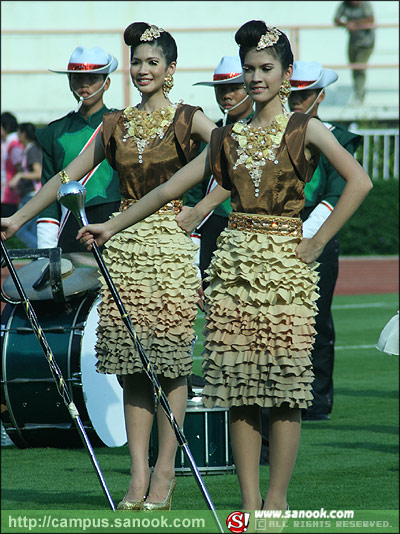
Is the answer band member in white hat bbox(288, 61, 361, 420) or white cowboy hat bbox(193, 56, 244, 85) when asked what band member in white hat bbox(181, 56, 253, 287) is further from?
band member in white hat bbox(288, 61, 361, 420)

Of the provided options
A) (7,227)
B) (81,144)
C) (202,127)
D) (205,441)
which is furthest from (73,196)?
(81,144)

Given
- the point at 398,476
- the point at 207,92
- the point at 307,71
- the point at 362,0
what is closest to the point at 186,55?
the point at 207,92

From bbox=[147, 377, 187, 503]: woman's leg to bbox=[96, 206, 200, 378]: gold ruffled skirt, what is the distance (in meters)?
0.11

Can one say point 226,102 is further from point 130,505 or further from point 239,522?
point 239,522

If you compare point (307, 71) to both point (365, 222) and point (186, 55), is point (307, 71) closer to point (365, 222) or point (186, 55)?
point (365, 222)

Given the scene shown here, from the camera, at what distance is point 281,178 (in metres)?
4.52

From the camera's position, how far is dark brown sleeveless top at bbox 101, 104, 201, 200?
5215 millimetres

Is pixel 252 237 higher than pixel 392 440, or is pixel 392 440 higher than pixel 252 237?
pixel 252 237

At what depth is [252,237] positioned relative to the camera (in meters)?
4.51

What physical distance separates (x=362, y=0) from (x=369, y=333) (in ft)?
41.7

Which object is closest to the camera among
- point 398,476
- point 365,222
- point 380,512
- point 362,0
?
point 380,512

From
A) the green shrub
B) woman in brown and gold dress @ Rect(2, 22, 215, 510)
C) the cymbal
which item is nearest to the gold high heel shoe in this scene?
woman in brown and gold dress @ Rect(2, 22, 215, 510)

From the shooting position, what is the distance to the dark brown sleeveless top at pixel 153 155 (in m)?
5.21

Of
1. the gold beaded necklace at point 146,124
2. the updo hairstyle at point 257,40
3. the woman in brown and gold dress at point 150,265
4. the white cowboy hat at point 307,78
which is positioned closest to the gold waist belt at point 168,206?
the woman in brown and gold dress at point 150,265
